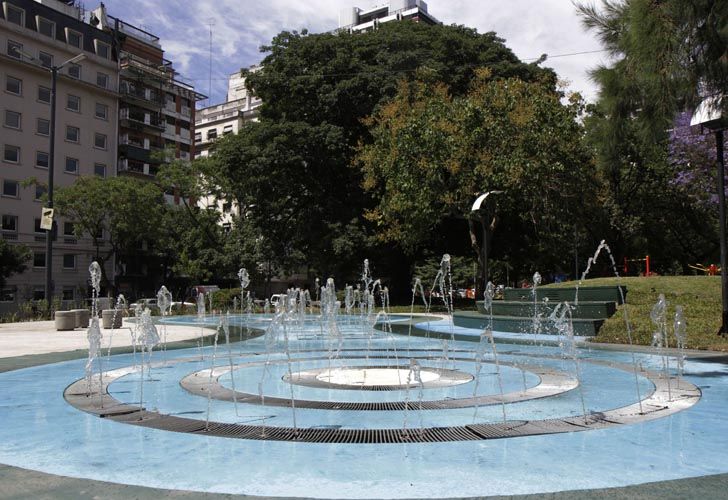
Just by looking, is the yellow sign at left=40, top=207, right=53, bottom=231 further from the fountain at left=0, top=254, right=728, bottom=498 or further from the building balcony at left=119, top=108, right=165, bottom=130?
the building balcony at left=119, top=108, right=165, bottom=130

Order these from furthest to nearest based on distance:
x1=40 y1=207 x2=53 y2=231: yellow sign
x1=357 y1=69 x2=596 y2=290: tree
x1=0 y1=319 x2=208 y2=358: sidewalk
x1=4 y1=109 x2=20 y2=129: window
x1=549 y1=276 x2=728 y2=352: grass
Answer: x1=4 y1=109 x2=20 y2=129: window < x1=357 y1=69 x2=596 y2=290: tree < x1=40 y1=207 x2=53 y2=231: yellow sign < x1=549 y1=276 x2=728 y2=352: grass < x1=0 y1=319 x2=208 y2=358: sidewalk

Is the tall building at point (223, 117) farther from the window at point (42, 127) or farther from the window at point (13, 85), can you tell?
the window at point (13, 85)

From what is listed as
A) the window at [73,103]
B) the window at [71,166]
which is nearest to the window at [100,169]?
the window at [71,166]

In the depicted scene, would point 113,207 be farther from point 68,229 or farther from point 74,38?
point 74,38

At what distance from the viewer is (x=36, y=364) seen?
10383mm

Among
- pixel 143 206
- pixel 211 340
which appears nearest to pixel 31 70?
pixel 143 206

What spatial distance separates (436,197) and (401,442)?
21.5 metres

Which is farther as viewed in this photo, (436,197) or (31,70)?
(31,70)

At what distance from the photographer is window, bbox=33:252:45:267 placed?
47.2 m

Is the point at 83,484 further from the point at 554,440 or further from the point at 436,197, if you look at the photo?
the point at 436,197

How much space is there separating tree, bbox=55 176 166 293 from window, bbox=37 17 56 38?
1624 cm

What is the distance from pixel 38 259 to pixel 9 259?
31.3 feet

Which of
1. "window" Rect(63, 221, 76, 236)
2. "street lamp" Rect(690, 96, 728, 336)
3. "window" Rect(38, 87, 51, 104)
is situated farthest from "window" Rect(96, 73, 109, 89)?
"street lamp" Rect(690, 96, 728, 336)

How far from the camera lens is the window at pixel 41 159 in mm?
48406
